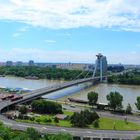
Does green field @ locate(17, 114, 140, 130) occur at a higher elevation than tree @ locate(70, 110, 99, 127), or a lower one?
lower

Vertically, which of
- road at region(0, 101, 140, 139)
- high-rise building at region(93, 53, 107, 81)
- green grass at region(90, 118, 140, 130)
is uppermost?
high-rise building at region(93, 53, 107, 81)

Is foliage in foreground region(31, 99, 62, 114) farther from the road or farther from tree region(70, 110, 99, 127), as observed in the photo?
the road

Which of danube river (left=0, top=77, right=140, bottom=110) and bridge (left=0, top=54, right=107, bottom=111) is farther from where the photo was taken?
danube river (left=0, top=77, right=140, bottom=110)

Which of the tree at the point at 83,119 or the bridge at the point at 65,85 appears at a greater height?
the bridge at the point at 65,85

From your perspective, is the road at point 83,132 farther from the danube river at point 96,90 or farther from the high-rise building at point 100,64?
the high-rise building at point 100,64

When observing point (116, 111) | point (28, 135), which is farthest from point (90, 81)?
point (28, 135)

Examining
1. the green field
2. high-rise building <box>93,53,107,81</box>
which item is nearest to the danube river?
the green field

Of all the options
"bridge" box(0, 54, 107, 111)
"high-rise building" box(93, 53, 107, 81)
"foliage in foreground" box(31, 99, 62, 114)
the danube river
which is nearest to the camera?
"foliage in foreground" box(31, 99, 62, 114)

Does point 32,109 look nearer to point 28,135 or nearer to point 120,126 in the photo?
point 120,126

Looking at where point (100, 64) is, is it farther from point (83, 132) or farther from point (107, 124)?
point (83, 132)

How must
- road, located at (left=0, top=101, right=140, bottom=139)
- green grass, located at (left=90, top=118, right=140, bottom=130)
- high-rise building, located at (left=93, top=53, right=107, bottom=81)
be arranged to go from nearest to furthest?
road, located at (left=0, top=101, right=140, bottom=139)
green grass, located at (left=90, top=118, right=140, bottom=130)
high-rise building, located at (left=93, top=53, right=107, bottom=81)

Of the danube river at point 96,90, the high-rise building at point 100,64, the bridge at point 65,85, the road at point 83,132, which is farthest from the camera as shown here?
the high-rise building at point 100,64

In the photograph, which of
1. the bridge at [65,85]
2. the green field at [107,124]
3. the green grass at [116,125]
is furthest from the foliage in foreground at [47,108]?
the green grass at [116,125]
